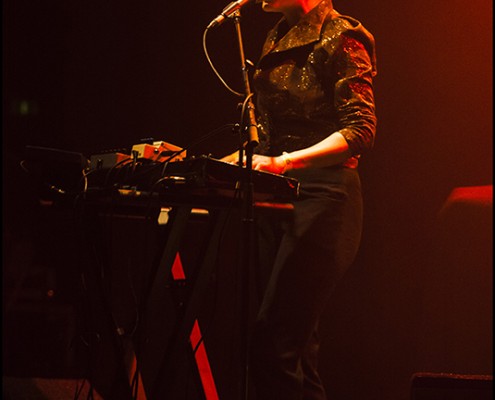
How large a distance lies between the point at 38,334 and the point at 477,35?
9.19 ft

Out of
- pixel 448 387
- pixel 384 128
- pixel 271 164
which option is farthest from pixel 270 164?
pixel 384 128

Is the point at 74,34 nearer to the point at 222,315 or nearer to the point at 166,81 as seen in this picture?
the point at 166,81

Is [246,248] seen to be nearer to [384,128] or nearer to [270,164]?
[270,164]

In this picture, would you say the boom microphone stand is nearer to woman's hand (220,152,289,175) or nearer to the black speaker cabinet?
woman's hand (220,152,289,175)

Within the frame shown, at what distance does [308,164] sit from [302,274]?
12.8 inches

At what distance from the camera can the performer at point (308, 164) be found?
156 centimetres

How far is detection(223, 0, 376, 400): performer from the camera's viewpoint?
5.12 ft

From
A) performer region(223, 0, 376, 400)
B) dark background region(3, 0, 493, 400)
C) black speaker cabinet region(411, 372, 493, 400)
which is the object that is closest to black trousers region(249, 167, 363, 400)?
performer region(223, 0, 376, 400)

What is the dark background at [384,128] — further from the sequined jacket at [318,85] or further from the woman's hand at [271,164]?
the woman's hand at [271,164]

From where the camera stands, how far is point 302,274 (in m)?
1.59

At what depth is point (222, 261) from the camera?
2.80 meters

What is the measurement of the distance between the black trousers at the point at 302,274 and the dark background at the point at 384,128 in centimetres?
95

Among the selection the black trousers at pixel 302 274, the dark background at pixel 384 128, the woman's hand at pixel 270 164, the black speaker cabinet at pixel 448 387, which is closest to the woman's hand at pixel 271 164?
the woman's hand at pixel 270 164

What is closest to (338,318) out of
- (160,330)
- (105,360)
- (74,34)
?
→ (160,330)
